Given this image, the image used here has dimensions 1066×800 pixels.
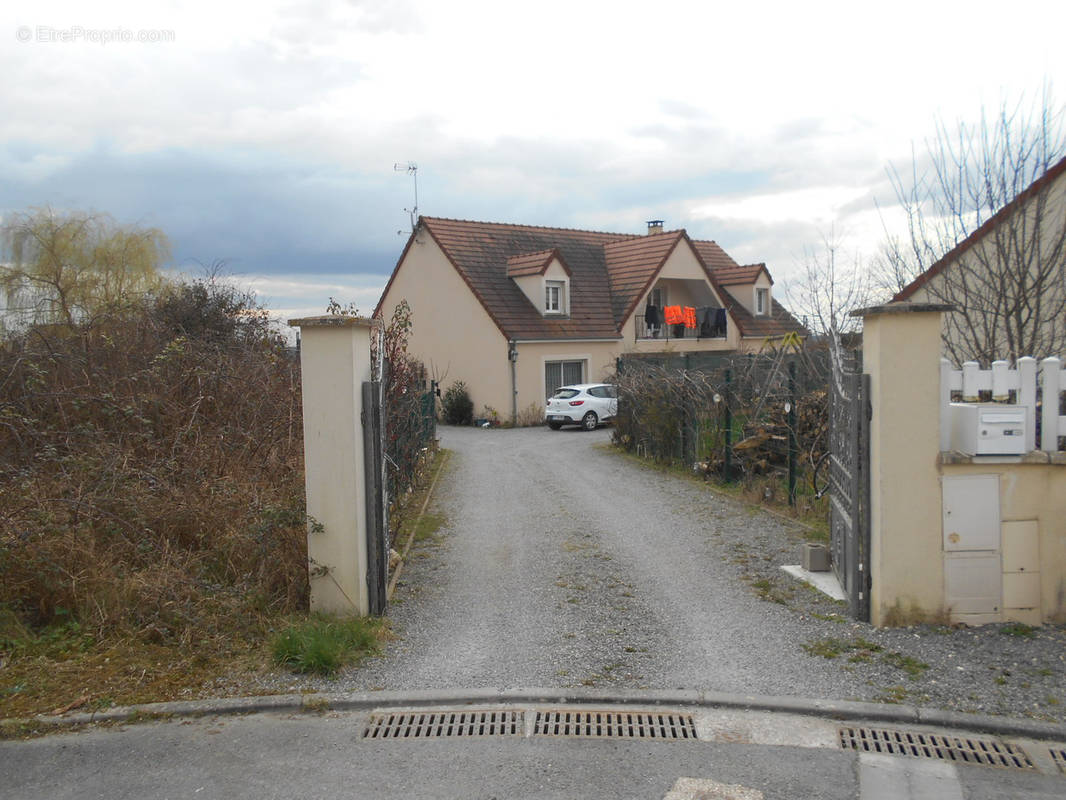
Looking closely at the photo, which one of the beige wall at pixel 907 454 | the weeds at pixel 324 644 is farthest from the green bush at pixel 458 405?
the beige wall at pixel 907 454

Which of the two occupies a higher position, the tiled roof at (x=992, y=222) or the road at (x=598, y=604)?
the tiled roof at (x=992, y=222)

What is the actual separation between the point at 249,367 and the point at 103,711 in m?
6.10

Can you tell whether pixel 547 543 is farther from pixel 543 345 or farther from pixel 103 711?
pixel 543 345

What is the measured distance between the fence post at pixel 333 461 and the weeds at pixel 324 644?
0.28m

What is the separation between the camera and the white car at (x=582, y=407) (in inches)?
1053

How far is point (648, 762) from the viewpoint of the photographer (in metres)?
4.56

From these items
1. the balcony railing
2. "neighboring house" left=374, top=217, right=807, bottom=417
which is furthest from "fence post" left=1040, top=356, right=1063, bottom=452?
the balcony railing

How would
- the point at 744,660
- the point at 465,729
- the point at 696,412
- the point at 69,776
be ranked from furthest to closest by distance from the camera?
1. the point at 696,412
2. the point at 744,660
3. the point at 465,729
4. the point at 69,776

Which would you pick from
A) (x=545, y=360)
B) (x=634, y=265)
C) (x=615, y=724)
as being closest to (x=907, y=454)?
(x=615, y=724)

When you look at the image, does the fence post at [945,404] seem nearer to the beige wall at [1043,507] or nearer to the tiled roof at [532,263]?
the beige wall at [1043,507]

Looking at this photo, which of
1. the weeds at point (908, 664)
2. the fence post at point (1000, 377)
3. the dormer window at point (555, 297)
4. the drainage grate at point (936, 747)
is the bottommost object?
the drainage grate at point (936, 747)

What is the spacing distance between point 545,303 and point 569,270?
159 centimetres

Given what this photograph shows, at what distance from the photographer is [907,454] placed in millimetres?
6250

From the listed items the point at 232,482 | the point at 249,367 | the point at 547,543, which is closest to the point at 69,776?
the point at 232,482
